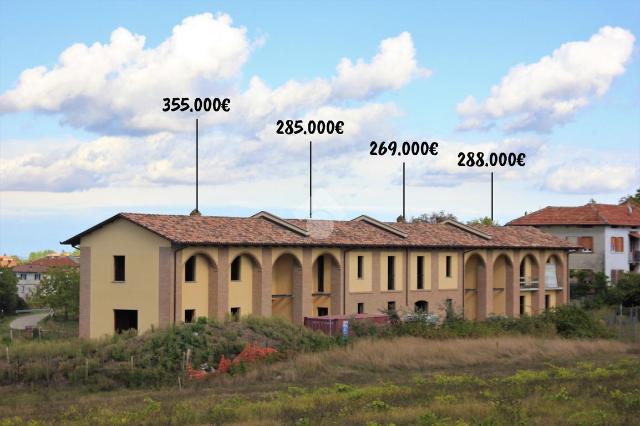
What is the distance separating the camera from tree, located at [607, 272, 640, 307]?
64.9 metres

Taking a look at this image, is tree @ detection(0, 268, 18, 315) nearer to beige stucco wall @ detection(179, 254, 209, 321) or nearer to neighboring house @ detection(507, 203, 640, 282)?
beige stucco wall @ detection(179, 254, 209, 321)

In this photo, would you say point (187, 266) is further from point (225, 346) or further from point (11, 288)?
point (11, 288)

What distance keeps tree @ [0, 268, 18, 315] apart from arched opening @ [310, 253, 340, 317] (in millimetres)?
44036

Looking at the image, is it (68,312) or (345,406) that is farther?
(68,312)

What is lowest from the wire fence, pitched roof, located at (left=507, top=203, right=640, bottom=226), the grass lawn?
the grass lawn

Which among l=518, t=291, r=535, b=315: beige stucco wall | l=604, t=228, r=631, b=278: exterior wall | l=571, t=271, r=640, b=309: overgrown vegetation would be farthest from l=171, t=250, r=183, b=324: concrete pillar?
l=604, t=228, r=631, b=278: exterior wall

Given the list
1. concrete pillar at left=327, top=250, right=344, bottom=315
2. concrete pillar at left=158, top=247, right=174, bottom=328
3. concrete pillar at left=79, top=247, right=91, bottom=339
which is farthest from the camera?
concrete pillar at left=327, top=250, right=344, bottom=315

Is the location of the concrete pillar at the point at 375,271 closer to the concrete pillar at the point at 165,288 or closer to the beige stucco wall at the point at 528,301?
the concrete pillar at the point at 165,288

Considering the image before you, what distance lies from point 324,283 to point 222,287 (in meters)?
8.82

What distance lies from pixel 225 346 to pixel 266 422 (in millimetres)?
14936

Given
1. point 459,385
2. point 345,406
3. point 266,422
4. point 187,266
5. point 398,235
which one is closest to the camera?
point 266,422

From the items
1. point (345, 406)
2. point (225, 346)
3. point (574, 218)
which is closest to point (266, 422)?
point (345, 406)

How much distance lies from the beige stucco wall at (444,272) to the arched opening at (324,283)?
793cm

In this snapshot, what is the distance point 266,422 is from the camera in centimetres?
2030
